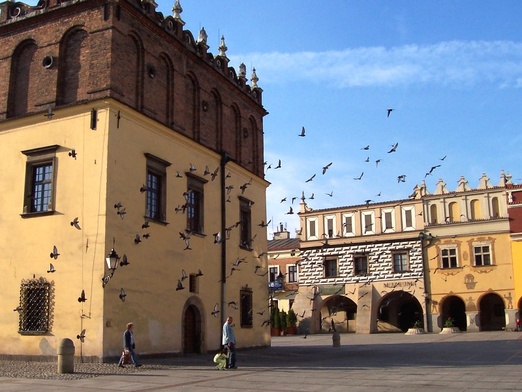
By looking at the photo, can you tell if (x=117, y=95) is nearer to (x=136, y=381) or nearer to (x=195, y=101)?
(x=195, y=101)

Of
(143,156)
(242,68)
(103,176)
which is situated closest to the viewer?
(103,176)

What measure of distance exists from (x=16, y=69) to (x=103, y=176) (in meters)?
6.16

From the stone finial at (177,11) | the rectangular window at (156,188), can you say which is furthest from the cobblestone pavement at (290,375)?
the stone finial at (177,11)

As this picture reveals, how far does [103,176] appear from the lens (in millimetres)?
19406

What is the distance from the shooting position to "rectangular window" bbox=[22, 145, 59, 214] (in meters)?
20.5

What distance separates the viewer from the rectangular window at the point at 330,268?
1959 inches

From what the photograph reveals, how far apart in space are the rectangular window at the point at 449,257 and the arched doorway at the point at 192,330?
27569 millimetres

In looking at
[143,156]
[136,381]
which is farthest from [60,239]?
[136,381]

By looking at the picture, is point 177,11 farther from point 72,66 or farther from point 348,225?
point 348,225

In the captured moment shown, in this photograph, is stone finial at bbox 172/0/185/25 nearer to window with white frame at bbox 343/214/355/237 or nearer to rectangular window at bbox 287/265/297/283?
window with white frame at bbox 343/214/355/237

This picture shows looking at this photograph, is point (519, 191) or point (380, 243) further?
point (380, 243)

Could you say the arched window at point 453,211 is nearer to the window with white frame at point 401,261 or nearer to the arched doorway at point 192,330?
the window with white frame at point 401,261

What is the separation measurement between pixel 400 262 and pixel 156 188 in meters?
29.8

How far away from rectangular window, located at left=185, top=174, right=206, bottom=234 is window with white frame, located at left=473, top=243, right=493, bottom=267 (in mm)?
27661
